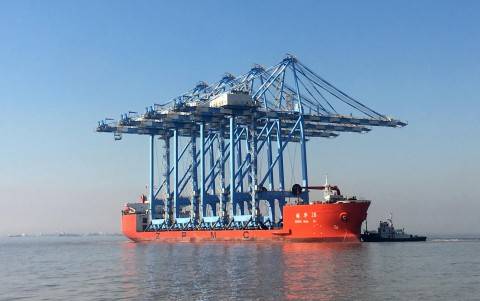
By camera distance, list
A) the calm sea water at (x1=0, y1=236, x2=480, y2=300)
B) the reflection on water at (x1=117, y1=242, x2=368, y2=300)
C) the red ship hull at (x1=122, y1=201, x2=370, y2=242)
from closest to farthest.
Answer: the calm sea water at (x1=0, y1=236, x2=480, y2=300) < the reflection on water at (x1=117, y1=242, x2=368, y2=300) < the red ship hull at (x1=122, y1=201, x2=370, y2=242)

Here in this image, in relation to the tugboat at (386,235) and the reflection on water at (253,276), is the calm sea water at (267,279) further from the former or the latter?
the tugboat at (386,235)

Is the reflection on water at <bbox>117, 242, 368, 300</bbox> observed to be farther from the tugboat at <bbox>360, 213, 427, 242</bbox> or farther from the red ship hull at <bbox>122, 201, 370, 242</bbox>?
the tugboat at <bbox>360, 213, 427, 242</bbox>

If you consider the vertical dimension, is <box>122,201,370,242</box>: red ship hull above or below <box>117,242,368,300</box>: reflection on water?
above

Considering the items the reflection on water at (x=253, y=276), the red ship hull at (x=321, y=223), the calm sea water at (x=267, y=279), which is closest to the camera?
the calm sea water at (x=267, y=279)

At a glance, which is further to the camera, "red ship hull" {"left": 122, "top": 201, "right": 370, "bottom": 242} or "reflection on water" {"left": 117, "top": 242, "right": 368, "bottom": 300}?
"red ship hull" {"left": 122, "top": 201, "right": 370, "bottom": 242}

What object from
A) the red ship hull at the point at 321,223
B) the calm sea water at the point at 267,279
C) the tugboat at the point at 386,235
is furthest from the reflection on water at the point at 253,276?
the tugboat at the point at 386,235

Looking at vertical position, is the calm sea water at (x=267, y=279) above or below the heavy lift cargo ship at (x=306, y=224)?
below

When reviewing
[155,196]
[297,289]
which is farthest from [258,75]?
[297,289]

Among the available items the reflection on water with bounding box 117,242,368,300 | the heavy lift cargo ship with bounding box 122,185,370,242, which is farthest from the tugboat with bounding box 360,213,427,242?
the reflection on water with bounding box 117,242,368,300

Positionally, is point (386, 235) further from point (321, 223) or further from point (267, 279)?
point (267, 279)

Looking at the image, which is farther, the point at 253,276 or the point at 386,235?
the point at 386,235

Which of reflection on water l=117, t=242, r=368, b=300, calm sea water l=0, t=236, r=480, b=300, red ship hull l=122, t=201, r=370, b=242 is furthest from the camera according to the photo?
red ship hull l=122, t=201, r=370, b=242

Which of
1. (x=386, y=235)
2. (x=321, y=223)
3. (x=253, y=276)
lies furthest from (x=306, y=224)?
(x=253, y=276)

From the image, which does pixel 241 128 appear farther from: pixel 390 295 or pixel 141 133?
pixel 390 295
